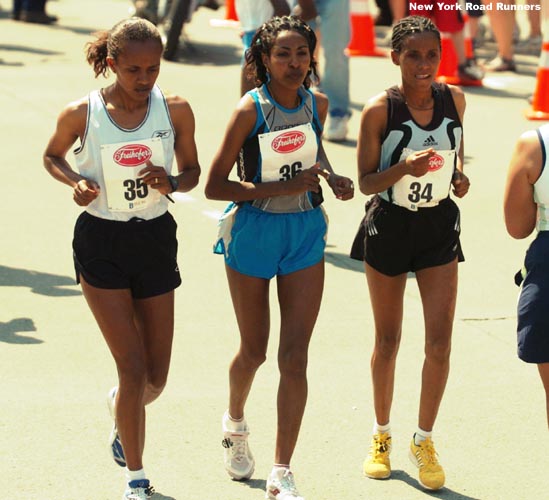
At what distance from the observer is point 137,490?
Result: 491 centimetres

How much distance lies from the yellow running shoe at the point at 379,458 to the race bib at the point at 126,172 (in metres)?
1.47

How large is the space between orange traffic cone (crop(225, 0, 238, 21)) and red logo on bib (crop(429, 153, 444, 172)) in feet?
37.2

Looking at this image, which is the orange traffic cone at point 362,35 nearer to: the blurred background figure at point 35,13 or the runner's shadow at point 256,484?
the blurred background figure at point 35,13

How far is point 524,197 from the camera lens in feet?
15.4

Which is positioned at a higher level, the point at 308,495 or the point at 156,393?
the point at 156,393

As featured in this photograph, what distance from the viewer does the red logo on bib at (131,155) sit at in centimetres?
484

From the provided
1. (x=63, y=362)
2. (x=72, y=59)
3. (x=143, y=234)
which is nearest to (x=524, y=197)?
(x=143, y=234)

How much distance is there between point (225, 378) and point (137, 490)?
1591mm

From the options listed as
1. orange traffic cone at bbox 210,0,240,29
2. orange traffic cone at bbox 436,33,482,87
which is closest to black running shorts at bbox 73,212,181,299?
orange traffic cone at bbox 436,33,482,87

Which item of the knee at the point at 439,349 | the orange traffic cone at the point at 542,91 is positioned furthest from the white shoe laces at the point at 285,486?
the orange traffic cone at the point at 542,91

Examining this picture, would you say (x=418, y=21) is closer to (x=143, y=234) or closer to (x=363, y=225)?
(x=363, y=225)

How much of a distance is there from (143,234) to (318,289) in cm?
76

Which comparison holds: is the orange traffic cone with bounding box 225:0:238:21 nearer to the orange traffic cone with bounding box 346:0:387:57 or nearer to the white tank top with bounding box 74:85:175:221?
the orange traffic cone with bounding box 346:0:387:57

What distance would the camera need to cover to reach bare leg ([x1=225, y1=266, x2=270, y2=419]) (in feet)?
17.0
